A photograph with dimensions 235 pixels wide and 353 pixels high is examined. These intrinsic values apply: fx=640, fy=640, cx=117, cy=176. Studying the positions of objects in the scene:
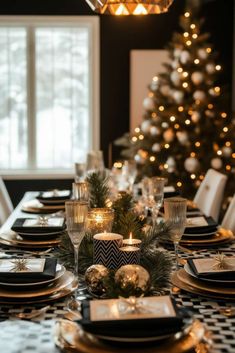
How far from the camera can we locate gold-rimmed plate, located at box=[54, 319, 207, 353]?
Answer: 4.58ft

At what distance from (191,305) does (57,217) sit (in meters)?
1.40

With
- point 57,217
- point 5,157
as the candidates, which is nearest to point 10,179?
point 5,157

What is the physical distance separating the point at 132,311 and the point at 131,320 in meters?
0.07

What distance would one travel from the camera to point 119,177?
350 cm

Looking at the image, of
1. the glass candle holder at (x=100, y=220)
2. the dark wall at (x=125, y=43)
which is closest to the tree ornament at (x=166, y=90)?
the dark wall at (x=125, y=43)

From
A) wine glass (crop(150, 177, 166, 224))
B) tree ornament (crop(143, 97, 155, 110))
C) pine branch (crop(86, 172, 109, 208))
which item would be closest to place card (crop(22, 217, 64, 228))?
pine branch (crop(86, 172, 109, 208))

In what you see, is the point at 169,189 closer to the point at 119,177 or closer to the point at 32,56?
the point at 119,177

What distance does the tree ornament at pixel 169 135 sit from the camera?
570 centimetres

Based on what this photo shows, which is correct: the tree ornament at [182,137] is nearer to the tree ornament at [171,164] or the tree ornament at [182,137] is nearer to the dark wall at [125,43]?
the tree ornament at [171,164]

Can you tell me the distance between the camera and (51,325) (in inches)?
63.4

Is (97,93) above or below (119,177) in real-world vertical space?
above

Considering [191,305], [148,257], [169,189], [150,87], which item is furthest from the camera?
[150,87]

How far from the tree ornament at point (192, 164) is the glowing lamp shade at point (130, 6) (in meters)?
2.51

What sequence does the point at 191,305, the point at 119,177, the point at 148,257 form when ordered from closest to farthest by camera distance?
the point at 191,305 < the point at 148,257 < the point at 119,177
